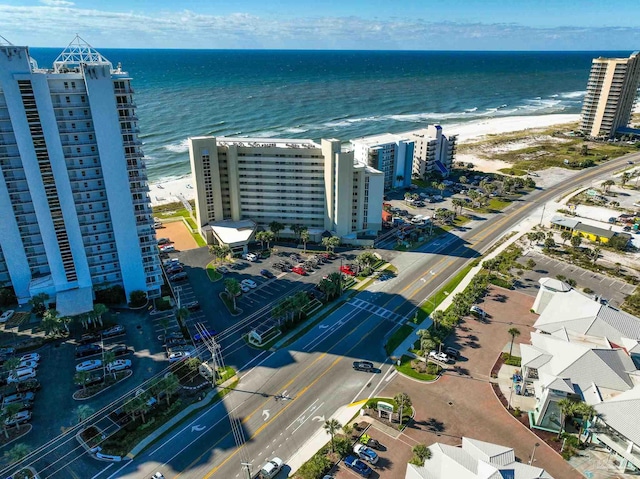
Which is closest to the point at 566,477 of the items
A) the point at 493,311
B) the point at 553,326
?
the point at 553,326

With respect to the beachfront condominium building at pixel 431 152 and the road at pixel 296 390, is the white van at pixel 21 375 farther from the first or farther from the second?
the beachfront condominium building at pixel 431 152

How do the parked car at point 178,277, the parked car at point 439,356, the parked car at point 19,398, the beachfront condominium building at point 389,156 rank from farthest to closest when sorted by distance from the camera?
1. the beachfront condominium building at point 389,156
2. the parked car at point 178,277
3. the parked car at point 439,356
4. the parked car at point 19,398

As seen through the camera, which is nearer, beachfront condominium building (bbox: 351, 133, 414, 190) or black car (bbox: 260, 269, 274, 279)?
black car (bbox: 260, 269, 274, 279)

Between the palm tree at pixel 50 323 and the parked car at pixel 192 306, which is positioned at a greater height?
the palm tree at pixel 50 323

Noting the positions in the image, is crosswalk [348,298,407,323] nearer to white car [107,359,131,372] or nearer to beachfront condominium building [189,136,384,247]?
beachfront condominium building [189,136,384,247]

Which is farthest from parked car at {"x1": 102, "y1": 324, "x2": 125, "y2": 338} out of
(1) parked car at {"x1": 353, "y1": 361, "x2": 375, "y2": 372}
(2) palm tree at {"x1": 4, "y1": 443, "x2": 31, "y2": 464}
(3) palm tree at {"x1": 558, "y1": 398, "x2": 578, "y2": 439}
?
(3) palm tree at {"x1": 558, "y1": 398, "x2": 578, "y2": 439}

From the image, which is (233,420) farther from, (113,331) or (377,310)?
(377,310)

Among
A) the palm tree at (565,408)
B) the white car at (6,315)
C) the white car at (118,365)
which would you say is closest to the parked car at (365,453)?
the palm tree at (565,408)

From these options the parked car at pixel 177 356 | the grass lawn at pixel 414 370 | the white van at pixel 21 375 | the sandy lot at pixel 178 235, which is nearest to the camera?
the white van at pixel 21 375
